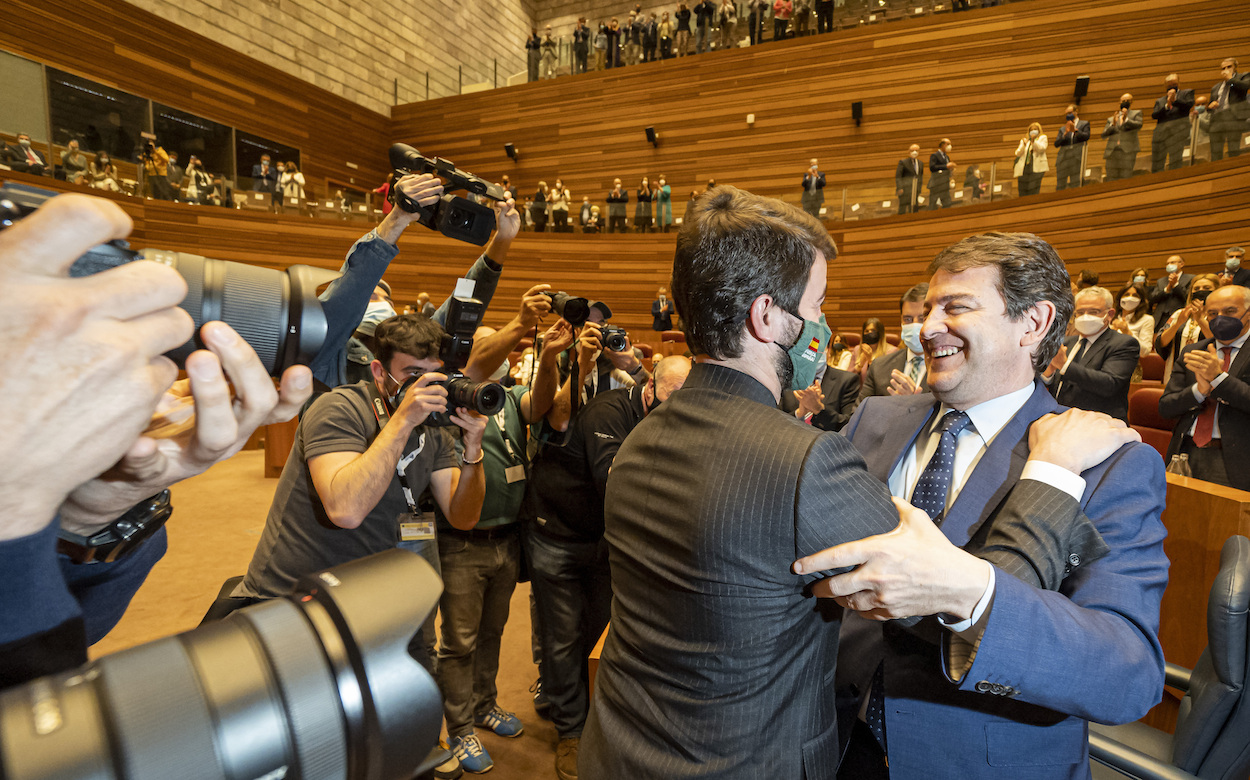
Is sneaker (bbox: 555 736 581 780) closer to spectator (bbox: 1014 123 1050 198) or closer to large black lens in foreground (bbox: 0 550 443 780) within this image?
large black lens in foreground (bbox: 0 550 443 780)

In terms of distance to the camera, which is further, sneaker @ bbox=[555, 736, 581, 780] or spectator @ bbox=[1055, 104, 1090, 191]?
spectator @ bbox=[1055, 104, 1090, 191]

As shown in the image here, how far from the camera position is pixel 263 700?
1.45 feet

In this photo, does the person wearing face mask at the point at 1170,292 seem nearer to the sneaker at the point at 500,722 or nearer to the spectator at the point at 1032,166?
the spectator at the point at 1032,166

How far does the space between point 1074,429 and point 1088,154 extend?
916cm

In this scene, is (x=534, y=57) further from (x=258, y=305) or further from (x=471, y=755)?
(x=258, y=305)

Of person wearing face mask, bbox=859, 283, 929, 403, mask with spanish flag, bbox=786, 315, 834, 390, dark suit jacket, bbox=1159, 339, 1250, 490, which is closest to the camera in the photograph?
mask with spanish flag, bbox=786, 315, 834, 390

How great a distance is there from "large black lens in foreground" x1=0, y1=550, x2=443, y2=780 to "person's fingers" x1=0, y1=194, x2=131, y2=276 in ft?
0.95

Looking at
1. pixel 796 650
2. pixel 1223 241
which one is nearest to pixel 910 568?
pixel 796 650

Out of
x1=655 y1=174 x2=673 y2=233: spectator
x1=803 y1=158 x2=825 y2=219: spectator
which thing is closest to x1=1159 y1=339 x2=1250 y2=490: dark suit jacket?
x1=803 y1=158 x2=825 y2=219: spectator

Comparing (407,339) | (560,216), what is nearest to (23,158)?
(560,216)

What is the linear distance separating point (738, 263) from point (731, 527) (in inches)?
18.3

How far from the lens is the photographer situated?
1.47 feet

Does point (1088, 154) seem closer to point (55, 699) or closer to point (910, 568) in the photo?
point (910, 568)

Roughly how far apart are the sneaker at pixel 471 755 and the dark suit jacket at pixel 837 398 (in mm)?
2648
